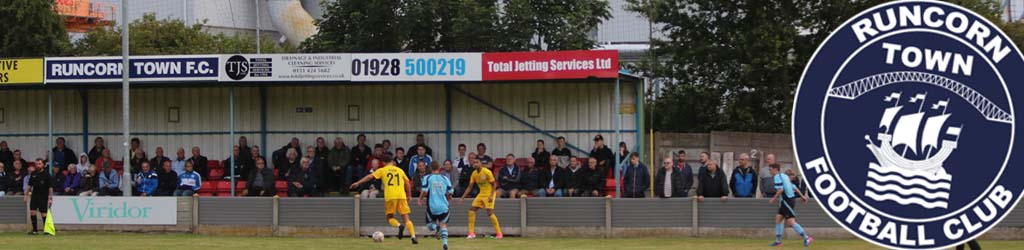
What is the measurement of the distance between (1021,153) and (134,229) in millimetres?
23175

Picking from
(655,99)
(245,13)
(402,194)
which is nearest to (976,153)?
(402,194)

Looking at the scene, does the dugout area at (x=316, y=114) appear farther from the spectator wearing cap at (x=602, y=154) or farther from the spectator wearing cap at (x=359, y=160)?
the spectator wearing cap at (x=602, y=154)

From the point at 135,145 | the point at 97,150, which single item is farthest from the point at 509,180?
the point at 97,150

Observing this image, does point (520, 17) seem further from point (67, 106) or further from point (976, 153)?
point (976, 153)

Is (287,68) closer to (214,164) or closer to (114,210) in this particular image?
(214,164)

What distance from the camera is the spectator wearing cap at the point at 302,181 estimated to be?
26.6 metres

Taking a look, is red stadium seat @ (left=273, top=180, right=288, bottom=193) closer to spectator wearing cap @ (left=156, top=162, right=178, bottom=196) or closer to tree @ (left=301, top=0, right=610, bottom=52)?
spectator wearing cap @ (left=156, top=162, right=178, bottom=196)

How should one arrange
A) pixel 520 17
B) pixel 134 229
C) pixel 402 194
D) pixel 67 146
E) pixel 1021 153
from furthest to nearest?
pixel 520 17 < pixel 67 146 < pixel 134 229 < pixel 402 194 < pixel 1021 153

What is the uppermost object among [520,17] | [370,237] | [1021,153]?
[520,17]

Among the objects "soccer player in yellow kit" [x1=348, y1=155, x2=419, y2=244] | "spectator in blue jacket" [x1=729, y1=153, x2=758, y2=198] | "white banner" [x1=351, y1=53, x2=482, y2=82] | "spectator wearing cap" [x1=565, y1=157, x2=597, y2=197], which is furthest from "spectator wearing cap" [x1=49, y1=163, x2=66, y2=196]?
"spectator in blue jacket" [x1=729, y1=153, x2=758, y2=198]

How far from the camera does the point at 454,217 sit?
24.1m

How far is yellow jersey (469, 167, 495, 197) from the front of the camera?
2251 cm

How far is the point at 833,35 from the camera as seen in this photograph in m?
4.18

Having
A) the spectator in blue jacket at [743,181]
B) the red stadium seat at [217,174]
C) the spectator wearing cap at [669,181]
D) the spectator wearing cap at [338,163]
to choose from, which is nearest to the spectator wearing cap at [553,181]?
the spectator wearing cap at [669,181]
